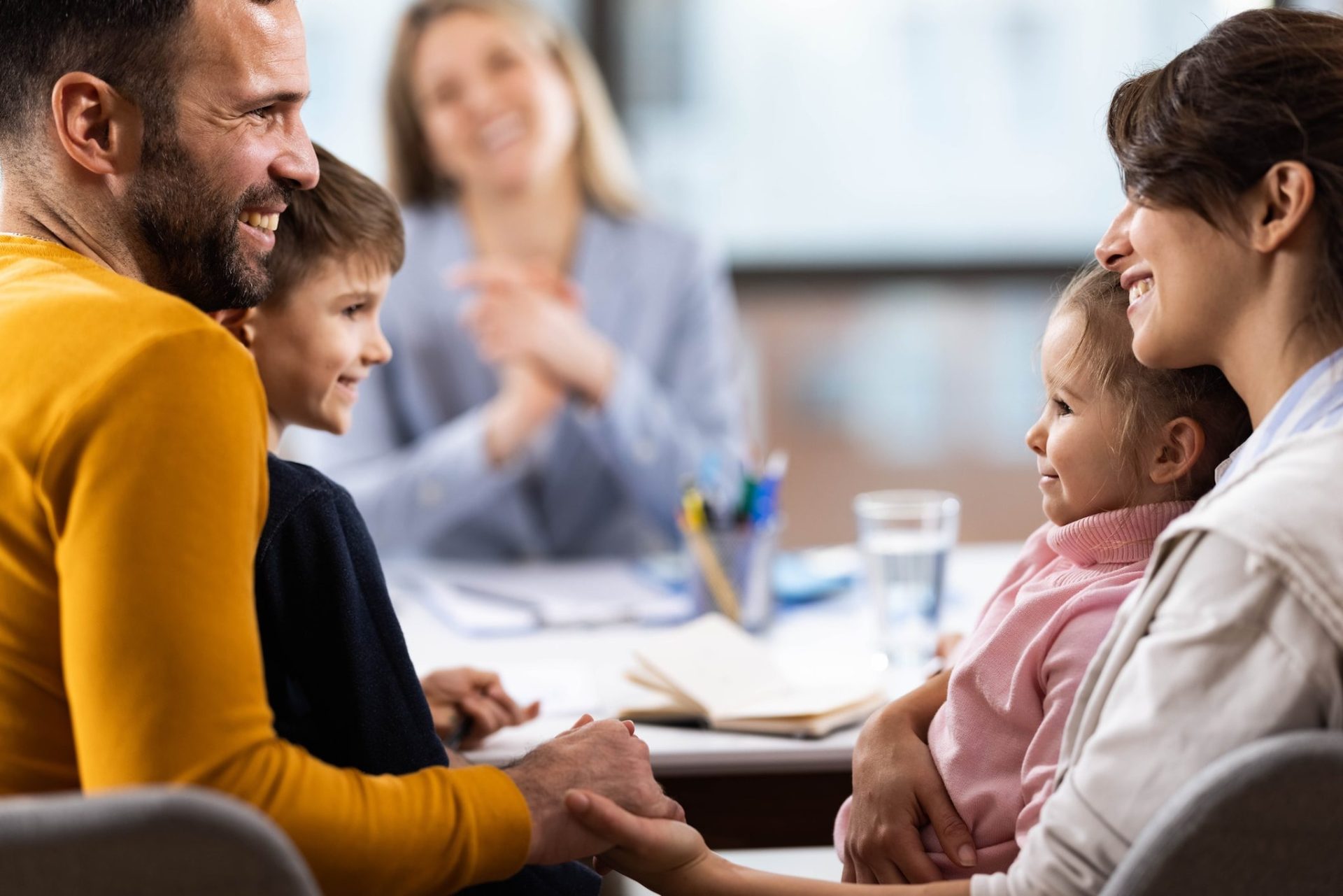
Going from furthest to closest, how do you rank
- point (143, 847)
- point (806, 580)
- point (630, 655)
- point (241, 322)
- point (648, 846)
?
1. point (806, 580)
2. point (630, 655)
3. point (241, 322)
4. point (648, 846)
5. point (143, 847)

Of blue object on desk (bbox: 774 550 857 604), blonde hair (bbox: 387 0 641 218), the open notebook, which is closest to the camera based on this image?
the open notebook

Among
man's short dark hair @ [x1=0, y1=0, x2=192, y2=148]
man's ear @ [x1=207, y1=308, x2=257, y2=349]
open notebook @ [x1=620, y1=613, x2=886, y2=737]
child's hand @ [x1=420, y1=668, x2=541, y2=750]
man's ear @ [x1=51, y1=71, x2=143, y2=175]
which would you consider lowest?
open notebook @ [x1=620, y1=613, x2=886, y2=737]

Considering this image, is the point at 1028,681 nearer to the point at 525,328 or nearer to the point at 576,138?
the point at 525,328

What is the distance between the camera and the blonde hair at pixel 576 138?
8.76 ft

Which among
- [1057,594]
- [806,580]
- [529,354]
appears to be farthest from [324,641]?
[529,354]

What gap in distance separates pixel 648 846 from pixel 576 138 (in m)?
1.96

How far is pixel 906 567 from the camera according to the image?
1648 mm

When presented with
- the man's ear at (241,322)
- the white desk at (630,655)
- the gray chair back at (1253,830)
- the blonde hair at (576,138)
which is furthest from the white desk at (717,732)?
the blonde hair at (576,138)

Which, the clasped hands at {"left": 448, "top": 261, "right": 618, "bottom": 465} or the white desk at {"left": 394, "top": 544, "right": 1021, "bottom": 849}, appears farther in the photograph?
the clasped hands at {"left": 448, "top": 261, "right": 618, "bottom": 465}

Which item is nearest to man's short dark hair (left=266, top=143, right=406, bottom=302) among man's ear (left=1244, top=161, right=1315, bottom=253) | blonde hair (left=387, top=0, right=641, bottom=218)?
man's ear (left=1244, top=161, right=1315, bottom=253)

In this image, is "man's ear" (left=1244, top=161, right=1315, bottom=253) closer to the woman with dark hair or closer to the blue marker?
the woman with dark hair

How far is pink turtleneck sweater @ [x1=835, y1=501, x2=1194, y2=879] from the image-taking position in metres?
1.05

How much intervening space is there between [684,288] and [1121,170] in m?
1.70

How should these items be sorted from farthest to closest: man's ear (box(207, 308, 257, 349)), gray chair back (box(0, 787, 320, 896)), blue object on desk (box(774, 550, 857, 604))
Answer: blue object on desk (box(774, 550, 857, 604)) → man's ear (box(207, 308, 257, 349)) → gray chair back (box(0, 787, 320, 896))
